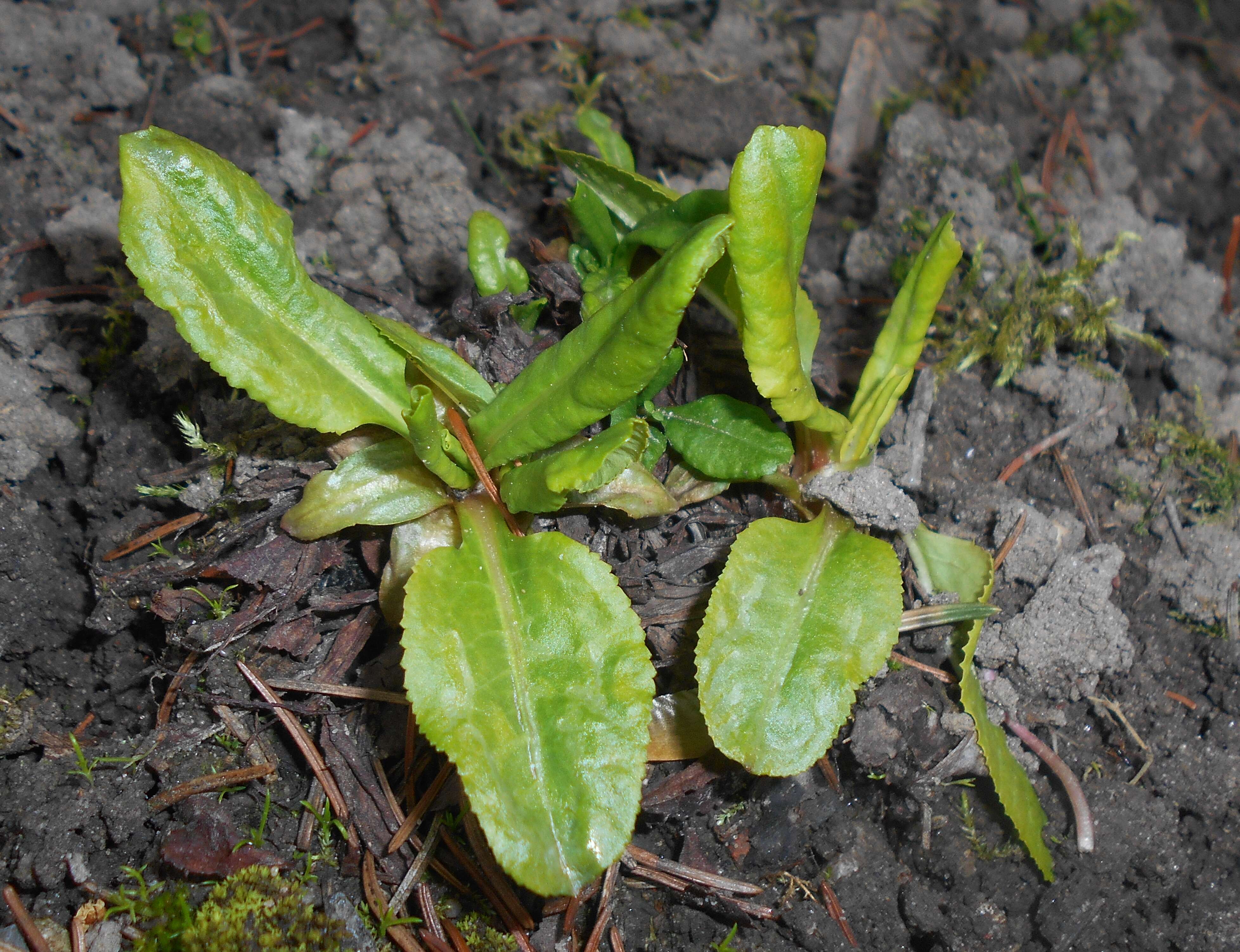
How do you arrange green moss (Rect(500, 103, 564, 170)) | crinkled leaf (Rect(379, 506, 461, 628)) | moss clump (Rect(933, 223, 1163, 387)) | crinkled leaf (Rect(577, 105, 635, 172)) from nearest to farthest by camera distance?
crinkled leaf (Rect(379, 506, 461, 628)), crinkled leaf (Rect(577, 105, 635, 172)), moss clump (Rect(933, 223, 1163, 387)), green moss (Rect(500, 103, 564, 170))

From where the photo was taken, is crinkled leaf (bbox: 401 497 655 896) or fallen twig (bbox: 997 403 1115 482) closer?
crinkled leaf (bbox: 401 497 655 896)

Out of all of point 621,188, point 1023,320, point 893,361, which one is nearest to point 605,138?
point 621,188

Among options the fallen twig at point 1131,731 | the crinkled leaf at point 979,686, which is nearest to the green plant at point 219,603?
the crinkled leaf at point 979,686

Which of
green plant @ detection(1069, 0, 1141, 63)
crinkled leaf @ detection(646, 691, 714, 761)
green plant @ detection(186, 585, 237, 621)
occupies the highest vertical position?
green plant @ detection(1069, 0, 1141, 63)

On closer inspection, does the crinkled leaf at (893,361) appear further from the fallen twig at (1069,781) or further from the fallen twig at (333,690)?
the fallen twig at (333,690)

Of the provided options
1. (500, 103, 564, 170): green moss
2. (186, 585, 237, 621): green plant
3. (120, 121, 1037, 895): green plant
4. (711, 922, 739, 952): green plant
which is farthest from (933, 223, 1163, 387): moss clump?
(186, 585, 237, 621): green plant

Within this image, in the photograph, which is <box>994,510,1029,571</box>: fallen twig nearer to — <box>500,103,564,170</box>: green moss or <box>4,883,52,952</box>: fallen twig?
<box>500,103,564,170</box>: green moss
